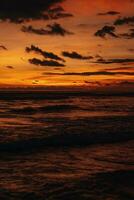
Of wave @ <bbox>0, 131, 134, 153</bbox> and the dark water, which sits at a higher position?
wave @ <bbox>0, 131, 134, 153</bbox>

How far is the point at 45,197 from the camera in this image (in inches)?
385

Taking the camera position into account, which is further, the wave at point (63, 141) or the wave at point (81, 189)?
the wave at point (63, 141)

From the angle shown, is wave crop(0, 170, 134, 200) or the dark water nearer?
wave crop(0, 170, 134, 200)

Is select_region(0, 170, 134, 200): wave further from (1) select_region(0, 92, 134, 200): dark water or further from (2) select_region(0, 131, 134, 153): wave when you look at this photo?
(2) select_region(0, 131, 134, 153): wave

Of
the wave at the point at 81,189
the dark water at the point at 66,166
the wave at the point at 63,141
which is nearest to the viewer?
the wave at the point at 81,189

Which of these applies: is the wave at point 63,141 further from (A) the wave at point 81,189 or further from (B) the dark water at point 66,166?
(A) the wave at point 81,189

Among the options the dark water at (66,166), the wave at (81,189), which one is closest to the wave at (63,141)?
the dark water at (66,166)

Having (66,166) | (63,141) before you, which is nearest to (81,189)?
(66,166)

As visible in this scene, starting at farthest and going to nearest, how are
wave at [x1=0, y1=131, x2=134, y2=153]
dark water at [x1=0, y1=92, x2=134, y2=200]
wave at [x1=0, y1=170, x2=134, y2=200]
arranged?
1. wave at [x1=0, y1=131, x2=134, y2=153]
2. dark water at [x1=0, y1=92, x2=134, y2=200]
3. wave at [x1=0, y1=170, x2=134, y2=200]

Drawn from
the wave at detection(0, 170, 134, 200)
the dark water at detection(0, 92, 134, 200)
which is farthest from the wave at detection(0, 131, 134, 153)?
the wave at detection(0, 170, 134, 200)

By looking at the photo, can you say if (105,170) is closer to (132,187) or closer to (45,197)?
(132,187)

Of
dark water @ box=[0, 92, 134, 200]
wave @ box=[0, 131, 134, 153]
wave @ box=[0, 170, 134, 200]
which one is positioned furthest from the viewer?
wave @ box=[0, 131, 134, 153]

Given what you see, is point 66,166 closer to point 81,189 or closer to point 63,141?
point 81,189

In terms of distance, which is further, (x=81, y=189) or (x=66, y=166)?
(x=66, y=166)
